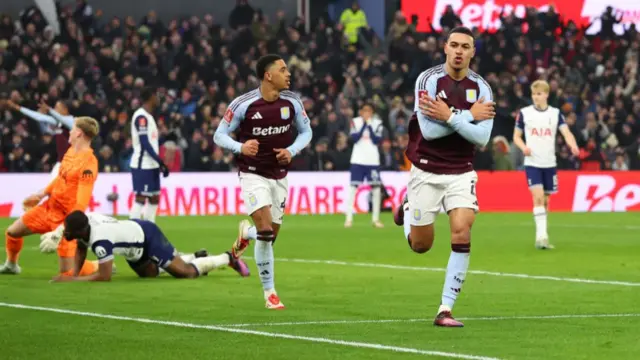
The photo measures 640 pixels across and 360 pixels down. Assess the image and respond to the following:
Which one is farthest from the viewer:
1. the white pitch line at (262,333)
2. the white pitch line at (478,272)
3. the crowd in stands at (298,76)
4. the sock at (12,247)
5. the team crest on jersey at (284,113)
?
the crowd in stands at (298,76)

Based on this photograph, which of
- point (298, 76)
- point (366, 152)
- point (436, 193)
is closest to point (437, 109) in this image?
point (436, 193)

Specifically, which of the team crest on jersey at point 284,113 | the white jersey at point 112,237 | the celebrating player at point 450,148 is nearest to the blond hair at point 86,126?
the white jersey at point 112,237

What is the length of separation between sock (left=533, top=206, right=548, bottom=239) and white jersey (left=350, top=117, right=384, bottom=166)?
6836 mm

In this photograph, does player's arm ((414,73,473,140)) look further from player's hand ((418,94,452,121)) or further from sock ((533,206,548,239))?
sock ((533,206,548,239))

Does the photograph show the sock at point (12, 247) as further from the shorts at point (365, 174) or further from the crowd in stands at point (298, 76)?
the crowd in stands at point (298, 76)

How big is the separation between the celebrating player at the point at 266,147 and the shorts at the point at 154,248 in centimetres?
286

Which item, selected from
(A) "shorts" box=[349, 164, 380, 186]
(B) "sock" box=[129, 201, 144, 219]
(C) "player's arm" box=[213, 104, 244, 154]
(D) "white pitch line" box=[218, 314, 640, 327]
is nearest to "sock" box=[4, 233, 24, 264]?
(C) "player's arm" box=[213, 104, 244, 154]

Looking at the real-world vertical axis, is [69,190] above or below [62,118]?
below

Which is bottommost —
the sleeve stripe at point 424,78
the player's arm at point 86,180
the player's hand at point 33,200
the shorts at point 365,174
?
the shorts at point 365,174

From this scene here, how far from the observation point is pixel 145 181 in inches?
899

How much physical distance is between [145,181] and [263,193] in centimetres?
1079

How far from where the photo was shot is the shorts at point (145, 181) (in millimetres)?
22812

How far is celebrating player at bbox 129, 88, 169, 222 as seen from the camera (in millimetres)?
22406

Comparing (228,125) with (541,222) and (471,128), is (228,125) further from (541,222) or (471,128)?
(541,222)
